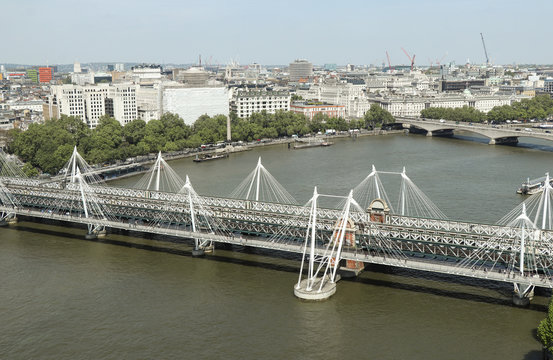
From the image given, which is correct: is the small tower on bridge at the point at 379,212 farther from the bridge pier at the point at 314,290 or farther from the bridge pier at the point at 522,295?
the bridge pier at the point at 522,295

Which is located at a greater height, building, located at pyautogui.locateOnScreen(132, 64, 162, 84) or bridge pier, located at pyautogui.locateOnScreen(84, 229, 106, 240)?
building, located at pyautogui.locateOnScreen(132, 64, 162, 84)

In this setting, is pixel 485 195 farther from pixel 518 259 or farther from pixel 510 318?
pixel 510 318

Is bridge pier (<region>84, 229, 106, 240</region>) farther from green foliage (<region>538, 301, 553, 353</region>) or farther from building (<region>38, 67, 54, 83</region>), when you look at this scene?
building (<region>38, 67, 54, 83</region>)

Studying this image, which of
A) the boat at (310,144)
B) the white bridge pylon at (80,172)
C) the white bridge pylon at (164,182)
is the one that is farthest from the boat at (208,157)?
the white bridge pylon at (80,172)

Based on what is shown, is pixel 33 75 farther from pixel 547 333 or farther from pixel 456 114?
pixel 547 333

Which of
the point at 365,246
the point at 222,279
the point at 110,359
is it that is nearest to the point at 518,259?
the point at 365,246

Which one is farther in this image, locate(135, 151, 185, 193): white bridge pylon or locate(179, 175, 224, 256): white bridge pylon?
locate(135, 151, 185, 193): white bridge pylon

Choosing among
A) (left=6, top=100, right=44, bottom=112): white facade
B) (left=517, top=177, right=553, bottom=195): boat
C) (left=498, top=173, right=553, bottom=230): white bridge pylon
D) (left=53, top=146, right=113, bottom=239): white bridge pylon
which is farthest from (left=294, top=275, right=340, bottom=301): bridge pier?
(left=6, top=100, right=44, bottom=112): white facade
